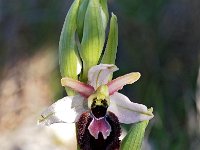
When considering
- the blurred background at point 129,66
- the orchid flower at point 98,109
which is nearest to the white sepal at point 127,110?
the orchid flower at point 98,109

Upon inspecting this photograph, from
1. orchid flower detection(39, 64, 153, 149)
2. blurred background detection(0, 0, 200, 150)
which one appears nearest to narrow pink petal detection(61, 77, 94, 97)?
orchid flower detection(39, 64, 153, 149)

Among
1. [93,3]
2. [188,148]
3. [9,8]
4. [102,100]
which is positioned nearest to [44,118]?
[102,100]

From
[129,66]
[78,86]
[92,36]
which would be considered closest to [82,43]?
[92,36]

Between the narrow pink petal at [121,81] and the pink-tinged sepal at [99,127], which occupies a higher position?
the narrow pink petal at [121,81]

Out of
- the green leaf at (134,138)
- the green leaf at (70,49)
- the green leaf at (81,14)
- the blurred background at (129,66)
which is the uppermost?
the green leaf at (81,14)

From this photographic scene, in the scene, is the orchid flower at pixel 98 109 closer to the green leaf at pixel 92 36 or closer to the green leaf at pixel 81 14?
the green leaf at pixel 92 36

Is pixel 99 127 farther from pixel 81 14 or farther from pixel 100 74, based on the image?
pixel 81 14

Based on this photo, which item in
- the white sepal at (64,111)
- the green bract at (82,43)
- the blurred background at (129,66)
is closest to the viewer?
the white sepal at (64,111)
